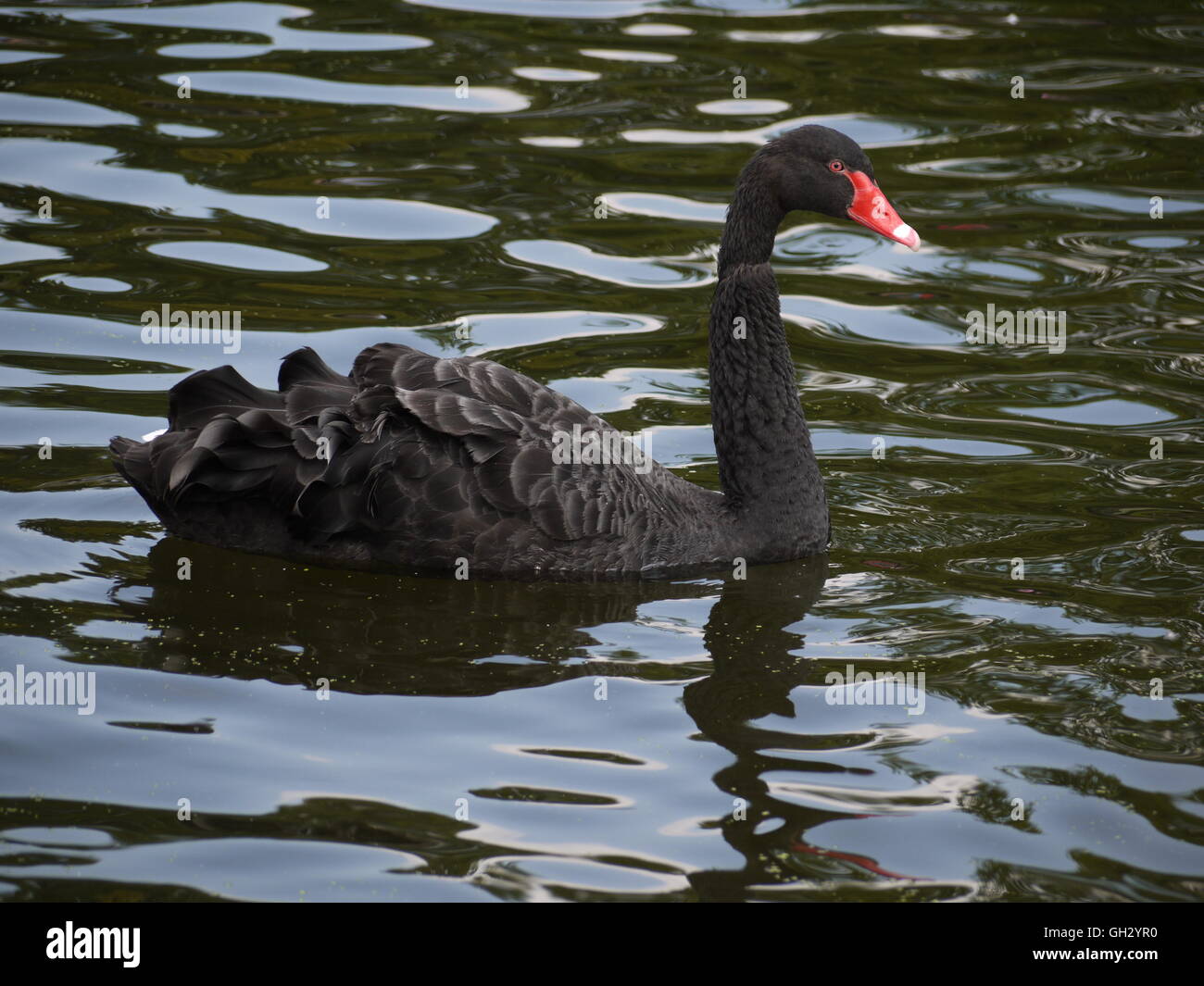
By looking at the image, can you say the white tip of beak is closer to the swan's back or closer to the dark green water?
the dark green water

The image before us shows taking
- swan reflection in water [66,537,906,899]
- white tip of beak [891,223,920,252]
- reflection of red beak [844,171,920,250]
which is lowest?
swan reflection in water [66,537,906,899]

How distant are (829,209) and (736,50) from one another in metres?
8.28

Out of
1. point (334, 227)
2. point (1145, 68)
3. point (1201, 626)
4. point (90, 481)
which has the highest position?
point (1145, 68)

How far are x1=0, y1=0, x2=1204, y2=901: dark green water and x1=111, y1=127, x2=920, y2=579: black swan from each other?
20cm

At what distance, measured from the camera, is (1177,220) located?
13039 millimetres

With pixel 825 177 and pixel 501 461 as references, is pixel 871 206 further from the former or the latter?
pixel 501 461

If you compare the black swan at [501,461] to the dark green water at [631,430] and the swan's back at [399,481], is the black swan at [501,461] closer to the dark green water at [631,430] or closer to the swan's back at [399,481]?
the swan's back at [399,481]

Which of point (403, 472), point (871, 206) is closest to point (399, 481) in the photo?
point (403, 472)

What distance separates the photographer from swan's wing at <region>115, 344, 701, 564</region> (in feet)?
25.1

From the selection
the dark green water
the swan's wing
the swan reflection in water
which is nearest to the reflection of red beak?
the dark green water

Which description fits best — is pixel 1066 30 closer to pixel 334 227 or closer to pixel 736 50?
pixel 736 50

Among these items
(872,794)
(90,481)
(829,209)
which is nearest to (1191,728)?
(872,794)

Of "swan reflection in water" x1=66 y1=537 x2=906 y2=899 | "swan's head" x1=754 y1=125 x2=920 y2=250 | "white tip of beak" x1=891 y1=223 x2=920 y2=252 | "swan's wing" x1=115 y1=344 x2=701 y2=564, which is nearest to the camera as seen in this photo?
"swan reflection in water" x1=66 y1=537 x2=906 y2=899

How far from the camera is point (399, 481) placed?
25.2 ft
